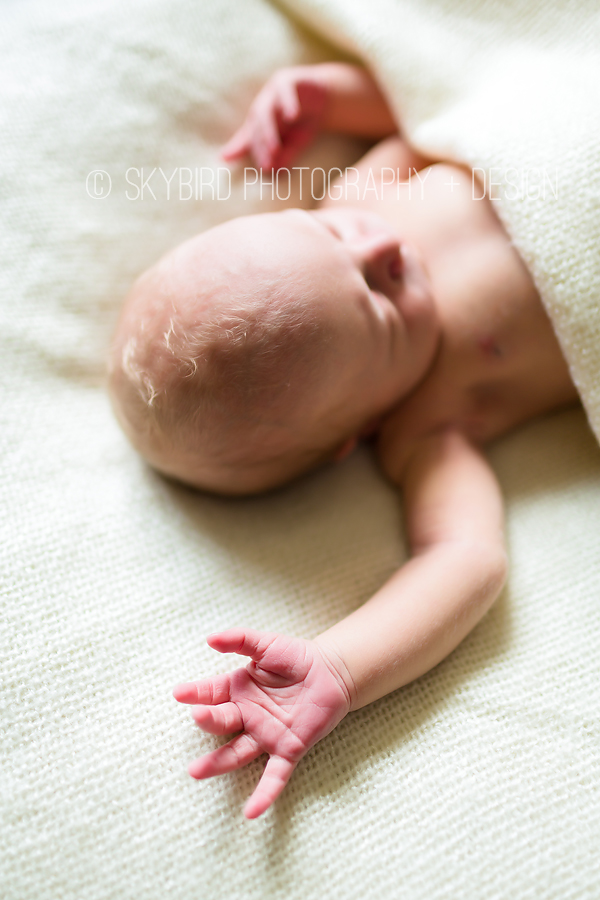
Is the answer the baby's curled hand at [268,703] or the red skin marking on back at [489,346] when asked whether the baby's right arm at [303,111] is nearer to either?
the red skin marking on back at [489,346]

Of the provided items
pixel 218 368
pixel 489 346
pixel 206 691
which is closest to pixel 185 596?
pixel 206 691

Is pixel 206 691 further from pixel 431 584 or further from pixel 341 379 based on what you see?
pixel 341 379

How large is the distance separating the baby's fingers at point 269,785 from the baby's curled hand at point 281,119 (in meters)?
0.88

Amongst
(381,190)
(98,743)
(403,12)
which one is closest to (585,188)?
(381,190)

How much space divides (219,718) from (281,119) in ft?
3.00

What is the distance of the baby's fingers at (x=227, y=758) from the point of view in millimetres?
596

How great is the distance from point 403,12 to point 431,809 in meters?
1.15

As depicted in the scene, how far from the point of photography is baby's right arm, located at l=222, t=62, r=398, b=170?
39.6 inches

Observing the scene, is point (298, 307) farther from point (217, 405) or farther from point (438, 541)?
point (438, 541)

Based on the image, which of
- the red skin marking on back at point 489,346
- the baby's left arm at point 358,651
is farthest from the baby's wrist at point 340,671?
the red skin marking on back at point 489,346

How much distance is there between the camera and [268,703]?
2.09 ft

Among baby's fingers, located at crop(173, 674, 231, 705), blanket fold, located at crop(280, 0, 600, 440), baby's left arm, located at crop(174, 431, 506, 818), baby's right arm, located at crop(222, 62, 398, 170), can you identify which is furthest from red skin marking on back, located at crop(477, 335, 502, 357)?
baby's fingers, located at crop(173, 674, 231, 705)

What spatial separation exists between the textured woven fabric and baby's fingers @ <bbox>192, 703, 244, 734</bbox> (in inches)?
2.1

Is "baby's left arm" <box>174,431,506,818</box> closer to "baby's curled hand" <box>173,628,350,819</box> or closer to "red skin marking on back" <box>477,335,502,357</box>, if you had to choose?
"baby's curled hand" <box>173,628,350,819</box>
